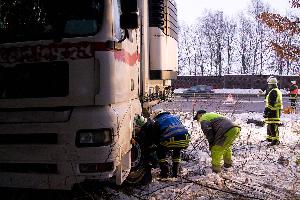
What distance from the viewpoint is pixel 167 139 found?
6062mm

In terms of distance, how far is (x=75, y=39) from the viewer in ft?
12.6

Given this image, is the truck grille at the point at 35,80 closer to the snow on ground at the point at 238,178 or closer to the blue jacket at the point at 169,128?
the snow on ground at the point at 238,178

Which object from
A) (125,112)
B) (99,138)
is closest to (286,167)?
(125,112)

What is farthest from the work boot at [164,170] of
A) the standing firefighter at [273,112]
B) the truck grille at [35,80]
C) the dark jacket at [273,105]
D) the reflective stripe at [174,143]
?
the dark jacket at [273,105]

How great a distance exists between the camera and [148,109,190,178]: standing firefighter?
607 centimetres

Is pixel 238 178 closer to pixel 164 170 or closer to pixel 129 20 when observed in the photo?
pixel 164 170

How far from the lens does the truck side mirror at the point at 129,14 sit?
419cm

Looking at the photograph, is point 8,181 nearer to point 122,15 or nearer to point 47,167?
point 47,167

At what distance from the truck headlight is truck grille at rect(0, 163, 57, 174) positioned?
374 millimetres

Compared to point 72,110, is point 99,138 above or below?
below

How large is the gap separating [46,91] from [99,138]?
75cm

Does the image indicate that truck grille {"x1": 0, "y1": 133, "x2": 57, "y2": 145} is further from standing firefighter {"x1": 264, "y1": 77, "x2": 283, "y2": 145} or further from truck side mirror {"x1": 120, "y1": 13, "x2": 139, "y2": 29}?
standing firefighter {"x1": 264, "y1": 77, "x2": 283, "y2": 145}

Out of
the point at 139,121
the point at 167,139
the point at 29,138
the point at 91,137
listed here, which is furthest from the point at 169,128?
the point at 29,138

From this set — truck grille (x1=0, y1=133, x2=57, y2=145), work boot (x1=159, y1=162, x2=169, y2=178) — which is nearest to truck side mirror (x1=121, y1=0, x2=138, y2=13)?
truck grille (x1=0, y1=133, x2=57, y2=145)
